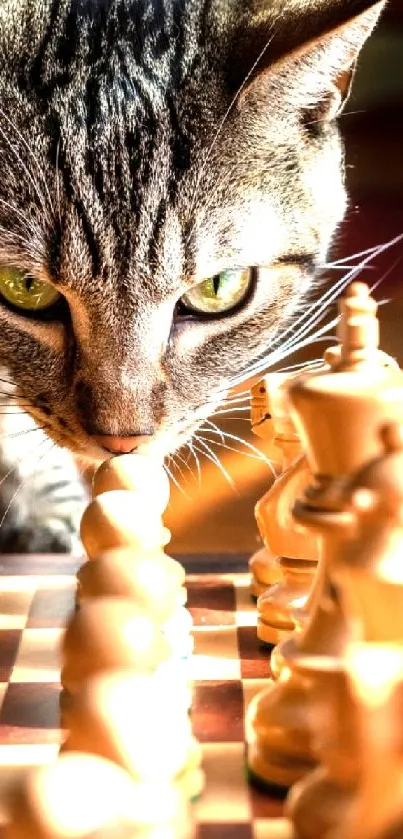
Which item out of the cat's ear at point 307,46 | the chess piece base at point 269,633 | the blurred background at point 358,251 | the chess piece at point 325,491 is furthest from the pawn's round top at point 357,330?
the blurred background at point 358,251

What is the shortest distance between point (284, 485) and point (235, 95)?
21.1 inches

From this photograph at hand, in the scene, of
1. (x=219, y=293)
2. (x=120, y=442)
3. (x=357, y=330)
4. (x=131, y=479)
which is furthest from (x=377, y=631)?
Result: (x=219, y=293)

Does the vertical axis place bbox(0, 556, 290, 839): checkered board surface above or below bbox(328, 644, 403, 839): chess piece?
below

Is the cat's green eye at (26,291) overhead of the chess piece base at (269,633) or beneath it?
overhead

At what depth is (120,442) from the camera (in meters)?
Result: 1.24

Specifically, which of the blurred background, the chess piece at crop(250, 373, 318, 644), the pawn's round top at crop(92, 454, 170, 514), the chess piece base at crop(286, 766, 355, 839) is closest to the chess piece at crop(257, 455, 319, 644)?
the chess piece at crop(250, 373, 318, 644)

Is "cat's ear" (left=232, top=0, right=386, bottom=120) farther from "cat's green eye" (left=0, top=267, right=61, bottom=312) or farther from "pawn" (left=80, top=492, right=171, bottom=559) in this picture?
"pawn" (left=80, top=492, right=171, bottom=559)

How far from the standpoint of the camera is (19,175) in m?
1.22

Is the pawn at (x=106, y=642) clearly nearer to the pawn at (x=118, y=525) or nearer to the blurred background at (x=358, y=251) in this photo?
the pawn at (x=118, y=525)

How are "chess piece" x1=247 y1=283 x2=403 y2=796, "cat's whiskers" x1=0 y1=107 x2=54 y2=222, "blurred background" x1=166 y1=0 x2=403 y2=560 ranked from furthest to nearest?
"blurred background" x1=166 y1=0 x2=403 y2=560
"cat's whiskers" x1=0 y1=107 x2=54 y2=222
"chess piece" x1=247 y1=283 x2=403 y2=796

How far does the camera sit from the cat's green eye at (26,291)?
127cm

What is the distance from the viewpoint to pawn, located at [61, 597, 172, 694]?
0.57 meters

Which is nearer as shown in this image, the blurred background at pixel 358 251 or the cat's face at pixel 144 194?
the cat's face at pixel 144 194

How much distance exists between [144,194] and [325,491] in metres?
0.75
